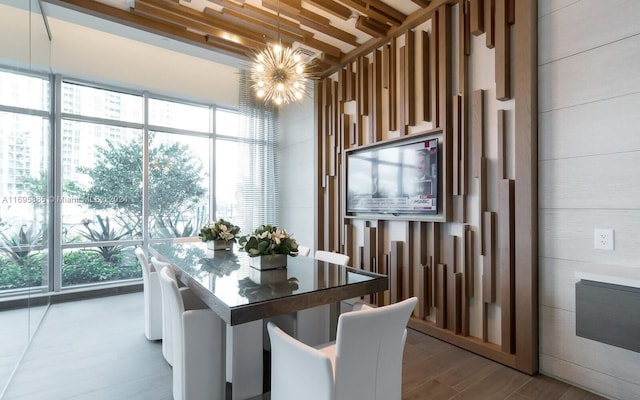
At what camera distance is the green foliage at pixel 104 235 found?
4512 millimetres

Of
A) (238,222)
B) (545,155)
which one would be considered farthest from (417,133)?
→ (238,222)

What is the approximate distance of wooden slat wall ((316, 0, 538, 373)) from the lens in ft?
7.86

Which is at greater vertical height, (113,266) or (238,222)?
(238,222)

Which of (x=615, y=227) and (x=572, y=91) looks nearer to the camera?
(x=615, y=227)

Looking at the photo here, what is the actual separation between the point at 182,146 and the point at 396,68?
362 centimetres

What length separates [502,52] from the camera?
2.52 m

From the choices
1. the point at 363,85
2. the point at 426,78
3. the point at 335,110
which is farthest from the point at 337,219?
the point at 426,78

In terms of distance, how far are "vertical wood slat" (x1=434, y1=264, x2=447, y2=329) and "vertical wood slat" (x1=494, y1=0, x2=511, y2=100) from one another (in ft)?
5.23

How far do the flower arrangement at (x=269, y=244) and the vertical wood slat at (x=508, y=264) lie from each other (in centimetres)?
166

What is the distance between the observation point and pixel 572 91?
223 centimetres

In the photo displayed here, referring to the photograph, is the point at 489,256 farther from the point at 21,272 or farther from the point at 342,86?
the point at 21,272

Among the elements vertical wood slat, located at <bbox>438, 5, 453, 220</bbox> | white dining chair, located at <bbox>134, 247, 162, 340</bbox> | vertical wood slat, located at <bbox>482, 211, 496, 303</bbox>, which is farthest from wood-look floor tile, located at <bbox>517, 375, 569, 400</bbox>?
white dining chair, located at <bbox>134, 247, 162, 340</bbox>

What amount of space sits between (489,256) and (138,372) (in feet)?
9.51

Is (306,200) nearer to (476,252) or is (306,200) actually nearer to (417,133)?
(417,133)
